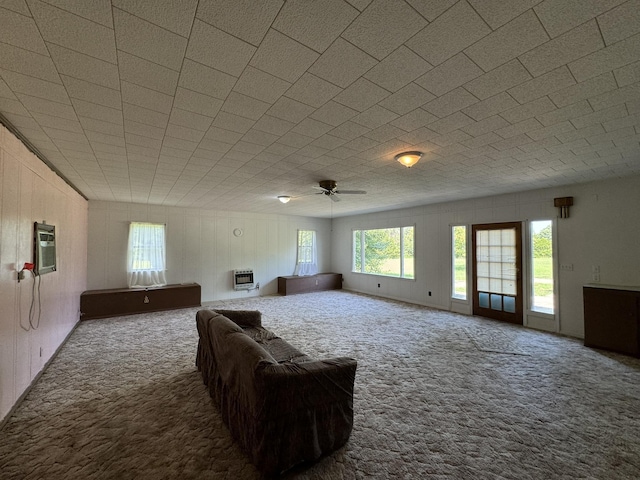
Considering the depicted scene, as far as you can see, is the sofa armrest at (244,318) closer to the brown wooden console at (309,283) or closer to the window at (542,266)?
the brown wooden console at (309,283)

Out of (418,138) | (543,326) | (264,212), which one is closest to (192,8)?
(418,138)

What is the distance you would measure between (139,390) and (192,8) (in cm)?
335

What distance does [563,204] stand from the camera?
464 cm

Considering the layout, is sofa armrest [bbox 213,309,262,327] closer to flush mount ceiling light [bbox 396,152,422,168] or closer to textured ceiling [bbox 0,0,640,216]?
textured ceiling [bbox 0,0,640,216]

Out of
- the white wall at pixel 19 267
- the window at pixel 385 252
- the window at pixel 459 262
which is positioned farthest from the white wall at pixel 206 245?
the window at pixel 459 262

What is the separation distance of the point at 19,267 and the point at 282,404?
286cm

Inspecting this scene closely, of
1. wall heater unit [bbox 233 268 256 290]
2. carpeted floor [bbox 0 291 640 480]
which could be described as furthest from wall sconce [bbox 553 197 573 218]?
wall heater unit [bbox 233 268 256 290]

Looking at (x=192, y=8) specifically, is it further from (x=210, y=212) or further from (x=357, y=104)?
(x=210, y=212)

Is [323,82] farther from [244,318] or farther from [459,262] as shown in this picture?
[459,262]

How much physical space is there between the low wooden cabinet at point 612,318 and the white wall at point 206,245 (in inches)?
277

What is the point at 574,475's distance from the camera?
182 cm

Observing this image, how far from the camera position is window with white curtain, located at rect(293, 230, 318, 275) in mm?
9148

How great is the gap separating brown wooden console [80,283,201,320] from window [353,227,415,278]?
505 cm

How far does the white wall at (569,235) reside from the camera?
13.5 feet
